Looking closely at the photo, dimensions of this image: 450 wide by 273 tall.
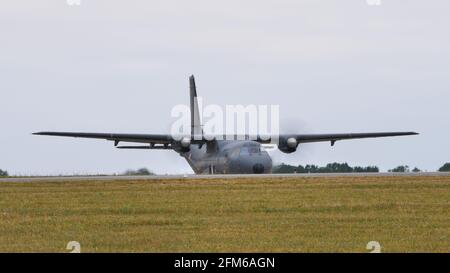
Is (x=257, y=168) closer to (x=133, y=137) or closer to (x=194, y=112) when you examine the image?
(x=133, y=137)

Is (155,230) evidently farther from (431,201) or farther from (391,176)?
(391,176)

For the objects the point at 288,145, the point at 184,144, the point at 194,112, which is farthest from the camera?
the point at 194,112

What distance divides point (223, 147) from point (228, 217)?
37.8 metres

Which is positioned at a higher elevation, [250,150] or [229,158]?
[250,150]

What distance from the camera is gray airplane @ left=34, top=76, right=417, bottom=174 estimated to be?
192 feet

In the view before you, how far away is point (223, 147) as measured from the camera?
6334cm

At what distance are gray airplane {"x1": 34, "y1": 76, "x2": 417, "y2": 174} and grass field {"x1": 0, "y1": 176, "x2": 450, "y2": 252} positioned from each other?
62.6ft

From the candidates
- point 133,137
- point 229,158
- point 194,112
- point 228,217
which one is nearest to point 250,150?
point 229,158

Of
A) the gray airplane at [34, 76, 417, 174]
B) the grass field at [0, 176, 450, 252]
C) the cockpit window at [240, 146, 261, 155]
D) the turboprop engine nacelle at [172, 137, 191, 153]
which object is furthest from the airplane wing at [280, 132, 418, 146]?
the grass field at [0, 176, 450, 252]

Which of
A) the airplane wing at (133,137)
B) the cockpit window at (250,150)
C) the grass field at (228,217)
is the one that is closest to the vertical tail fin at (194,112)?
the airplane wing at (133,137)

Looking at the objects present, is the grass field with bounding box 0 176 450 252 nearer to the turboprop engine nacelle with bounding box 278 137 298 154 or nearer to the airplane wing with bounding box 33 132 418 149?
the airplane wing with bounding box 33 132 418 149

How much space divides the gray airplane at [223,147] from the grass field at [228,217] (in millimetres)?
19068

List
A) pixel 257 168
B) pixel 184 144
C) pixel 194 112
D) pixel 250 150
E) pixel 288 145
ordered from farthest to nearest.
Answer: pixel 194 112
pixel 288 145
pixel 184 144
pixel 250 150
pixel 257 168

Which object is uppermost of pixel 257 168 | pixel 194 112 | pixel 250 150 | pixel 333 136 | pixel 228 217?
pixel 194 112
